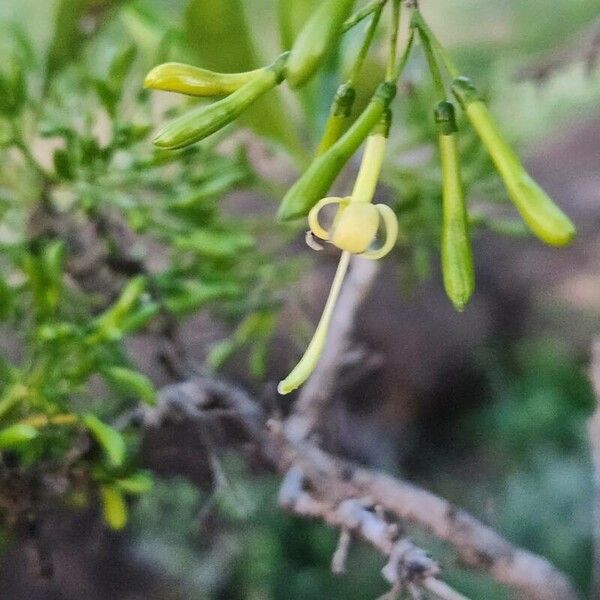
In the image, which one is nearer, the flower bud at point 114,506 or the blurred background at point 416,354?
the flower bud at point 114,506

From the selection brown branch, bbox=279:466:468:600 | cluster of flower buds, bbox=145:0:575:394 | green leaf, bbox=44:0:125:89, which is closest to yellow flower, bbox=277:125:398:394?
cluster of flower buds, bbox=145:0:575:394

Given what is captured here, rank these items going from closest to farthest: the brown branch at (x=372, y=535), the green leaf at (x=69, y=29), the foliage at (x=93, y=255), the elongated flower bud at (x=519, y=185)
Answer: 1. the elongated flower bud at (x=519, y=185)
2. the brown branch at (x=372, y=535)
3. the foliage at (x=93, y=255)
4. the green leaf at (x=69, y=29)

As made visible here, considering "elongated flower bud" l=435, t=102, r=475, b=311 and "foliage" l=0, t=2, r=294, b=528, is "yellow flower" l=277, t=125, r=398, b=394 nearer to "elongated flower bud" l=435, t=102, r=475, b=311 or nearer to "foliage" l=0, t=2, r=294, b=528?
"elongated flower bud" l=435, t=102, r=475, b=311

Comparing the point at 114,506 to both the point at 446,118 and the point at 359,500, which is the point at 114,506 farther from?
the point at 446,118

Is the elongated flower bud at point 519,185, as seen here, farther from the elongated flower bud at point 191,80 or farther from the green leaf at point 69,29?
the green leaf at point 69,29

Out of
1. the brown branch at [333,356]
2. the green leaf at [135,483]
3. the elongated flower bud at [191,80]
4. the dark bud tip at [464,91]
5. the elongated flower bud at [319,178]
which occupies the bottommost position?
the green leaf at [135,483]

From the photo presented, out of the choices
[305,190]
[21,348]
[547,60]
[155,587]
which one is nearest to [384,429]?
[155,587]

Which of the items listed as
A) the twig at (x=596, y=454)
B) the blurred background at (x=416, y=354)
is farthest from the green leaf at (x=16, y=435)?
the twig at (x=596, y=454)

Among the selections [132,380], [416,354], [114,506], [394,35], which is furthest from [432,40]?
[416,354]
